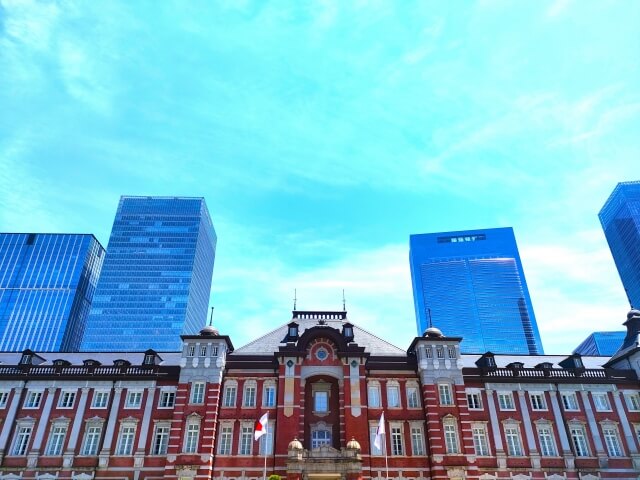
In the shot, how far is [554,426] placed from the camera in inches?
1839

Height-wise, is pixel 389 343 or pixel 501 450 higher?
pixel 389 343

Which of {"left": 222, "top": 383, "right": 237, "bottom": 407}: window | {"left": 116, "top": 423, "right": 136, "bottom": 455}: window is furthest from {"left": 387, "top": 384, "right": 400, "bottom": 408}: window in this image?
{"left": 116, "top": 423, "right": 136, "bottom": 455}: window

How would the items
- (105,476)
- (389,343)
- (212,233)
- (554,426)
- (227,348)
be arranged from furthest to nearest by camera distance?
(212,233) < (389,343) < (227,348) < (554,426) < (105,476)

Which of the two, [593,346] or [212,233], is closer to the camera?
[593,346]

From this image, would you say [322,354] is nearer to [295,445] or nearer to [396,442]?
[295,445]

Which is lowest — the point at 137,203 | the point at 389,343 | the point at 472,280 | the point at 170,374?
the point at 170,374

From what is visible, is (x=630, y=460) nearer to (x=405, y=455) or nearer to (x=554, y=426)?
(x=554, y=426)

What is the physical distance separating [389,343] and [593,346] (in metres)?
158

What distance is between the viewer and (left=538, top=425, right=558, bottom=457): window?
149 feet

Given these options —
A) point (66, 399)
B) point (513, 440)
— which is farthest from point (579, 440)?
point (66, 399)

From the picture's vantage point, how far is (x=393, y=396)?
155 feet

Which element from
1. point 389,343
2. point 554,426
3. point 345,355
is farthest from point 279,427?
point 554,426

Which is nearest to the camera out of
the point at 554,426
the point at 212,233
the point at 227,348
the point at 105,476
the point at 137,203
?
the point at 105,476

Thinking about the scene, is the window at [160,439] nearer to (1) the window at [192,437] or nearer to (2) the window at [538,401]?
(1) the window at [192,437]
